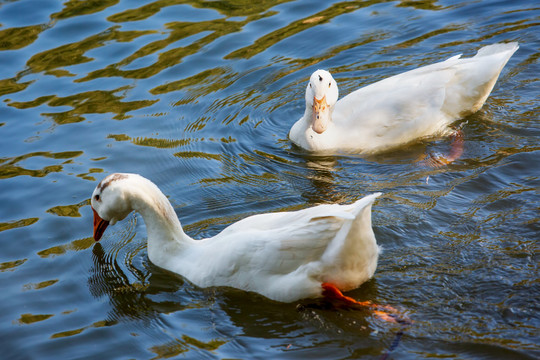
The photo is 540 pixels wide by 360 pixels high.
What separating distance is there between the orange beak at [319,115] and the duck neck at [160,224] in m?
2.33

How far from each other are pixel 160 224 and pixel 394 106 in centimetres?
322

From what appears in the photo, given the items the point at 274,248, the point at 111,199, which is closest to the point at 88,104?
the point at 111,199

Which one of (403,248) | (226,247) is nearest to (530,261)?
(403,248)

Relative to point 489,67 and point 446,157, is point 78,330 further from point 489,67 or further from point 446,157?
point 489,67

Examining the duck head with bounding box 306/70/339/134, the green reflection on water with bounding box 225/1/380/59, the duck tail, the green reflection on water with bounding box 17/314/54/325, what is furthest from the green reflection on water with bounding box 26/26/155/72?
the green reflection on water with bounding box 17/314/54/325

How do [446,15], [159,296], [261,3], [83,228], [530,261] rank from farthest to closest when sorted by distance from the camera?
[261,3]
[446,15]
[83,228]
[159,296]
[530,261]

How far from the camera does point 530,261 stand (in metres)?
5.91

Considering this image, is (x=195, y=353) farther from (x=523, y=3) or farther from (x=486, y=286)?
(x=523, y=3)

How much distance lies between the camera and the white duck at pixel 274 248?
5.72 metres

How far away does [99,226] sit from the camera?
22.8 feet

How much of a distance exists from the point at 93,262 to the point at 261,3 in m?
6.73

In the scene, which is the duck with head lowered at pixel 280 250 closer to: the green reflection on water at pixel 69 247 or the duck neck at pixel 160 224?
the duck neck at pixel 160 224

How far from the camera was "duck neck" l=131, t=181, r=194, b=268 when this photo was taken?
6.56m

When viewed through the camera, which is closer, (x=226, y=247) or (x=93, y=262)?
(x=226, y=247)
